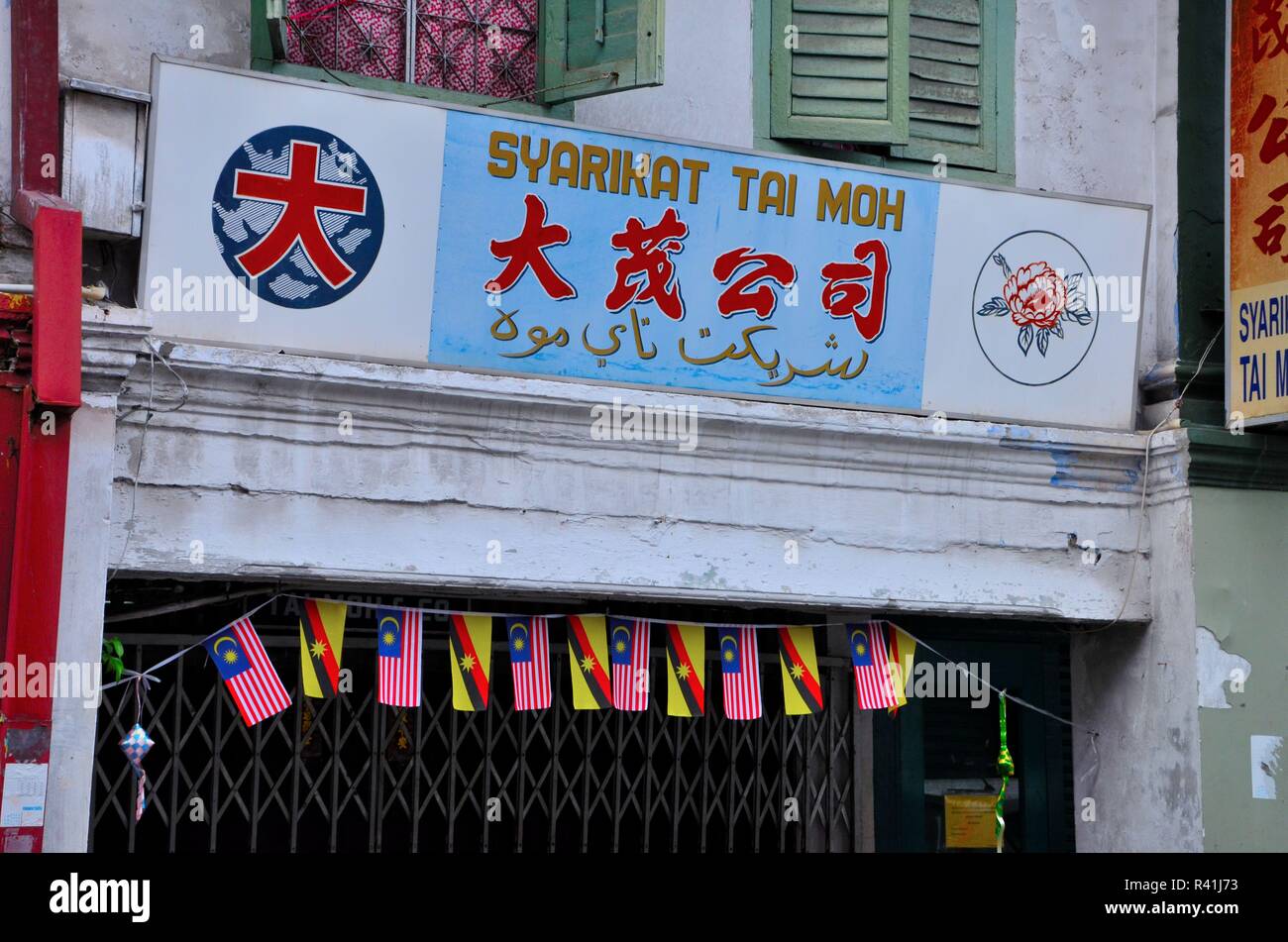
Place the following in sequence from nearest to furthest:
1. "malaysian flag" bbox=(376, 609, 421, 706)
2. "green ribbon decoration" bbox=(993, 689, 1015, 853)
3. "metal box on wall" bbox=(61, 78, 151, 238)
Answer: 1. "metal box on wall" bbox=(61, 78, 151, 238)
2. "malaysian flag" bbox=(376, 609, 421, 706)
3. "green ribbon decoration" bbox=(993, 689, 1015, 853)

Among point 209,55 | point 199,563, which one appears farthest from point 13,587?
point 209,55

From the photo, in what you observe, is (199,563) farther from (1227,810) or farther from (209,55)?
(1227,810)

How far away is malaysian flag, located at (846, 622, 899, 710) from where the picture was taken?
7.80 metres

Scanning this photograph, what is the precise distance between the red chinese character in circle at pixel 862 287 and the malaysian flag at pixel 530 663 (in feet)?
6.44

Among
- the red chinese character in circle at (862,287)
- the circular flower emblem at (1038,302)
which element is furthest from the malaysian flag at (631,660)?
the circular flower emblem at (1038,302)

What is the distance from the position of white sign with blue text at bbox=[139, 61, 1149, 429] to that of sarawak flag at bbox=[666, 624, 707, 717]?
45.4 inches

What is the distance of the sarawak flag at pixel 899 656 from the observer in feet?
25.8

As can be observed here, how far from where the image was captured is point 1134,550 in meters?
8.09

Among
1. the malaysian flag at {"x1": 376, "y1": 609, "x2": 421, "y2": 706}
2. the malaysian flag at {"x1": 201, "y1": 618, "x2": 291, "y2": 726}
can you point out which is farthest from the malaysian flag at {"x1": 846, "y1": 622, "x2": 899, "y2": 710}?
the malaysian flag at {"x1": 201, "y1": 618, "x2": 291, "y2": 726}

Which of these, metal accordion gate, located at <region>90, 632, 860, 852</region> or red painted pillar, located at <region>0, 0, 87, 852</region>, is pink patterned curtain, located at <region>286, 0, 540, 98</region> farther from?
metal accordion gate, located at <region>90, 632, 860, 852</region>

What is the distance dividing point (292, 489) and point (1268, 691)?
15.4 feet

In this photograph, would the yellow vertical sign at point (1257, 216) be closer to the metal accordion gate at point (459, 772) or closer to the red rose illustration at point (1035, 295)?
the red rose illustration at point (1035, 295)

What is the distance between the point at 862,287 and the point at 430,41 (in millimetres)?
2219

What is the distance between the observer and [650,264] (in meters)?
7.13
